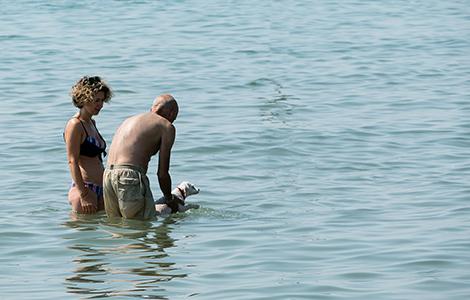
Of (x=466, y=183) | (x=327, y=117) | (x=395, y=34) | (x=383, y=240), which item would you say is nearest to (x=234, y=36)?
(x=395, y=34)

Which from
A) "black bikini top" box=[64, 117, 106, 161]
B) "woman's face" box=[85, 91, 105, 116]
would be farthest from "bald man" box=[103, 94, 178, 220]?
"woman's face" box=[85, 91, 105, 116]

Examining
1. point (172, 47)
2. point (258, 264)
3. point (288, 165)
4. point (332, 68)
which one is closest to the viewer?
point (258, 264)

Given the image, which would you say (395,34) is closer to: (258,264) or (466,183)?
(466,183)

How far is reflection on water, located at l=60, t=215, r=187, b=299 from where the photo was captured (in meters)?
5.97

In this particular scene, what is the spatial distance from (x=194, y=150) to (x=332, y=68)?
6.93m

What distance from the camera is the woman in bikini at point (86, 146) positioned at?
7.45m

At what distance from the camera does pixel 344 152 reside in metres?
11.1

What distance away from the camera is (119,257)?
676cm

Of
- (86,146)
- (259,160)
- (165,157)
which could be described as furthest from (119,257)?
(259,160)

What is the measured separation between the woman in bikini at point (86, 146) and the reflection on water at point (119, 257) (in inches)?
8.5

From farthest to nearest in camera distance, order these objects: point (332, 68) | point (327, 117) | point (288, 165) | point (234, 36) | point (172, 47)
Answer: point (234, 36) < point (172, 47) < point (332, 68) < point (327, 117) < point (288, 165)

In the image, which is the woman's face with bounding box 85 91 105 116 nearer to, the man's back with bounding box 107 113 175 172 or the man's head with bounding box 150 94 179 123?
the man's back with bounding box 107 113 175 172

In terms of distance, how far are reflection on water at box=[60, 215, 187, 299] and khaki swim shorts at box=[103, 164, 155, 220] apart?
138 millimetres

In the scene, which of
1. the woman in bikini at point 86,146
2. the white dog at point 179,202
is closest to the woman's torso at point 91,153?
the woman in bikini at point 86,146
